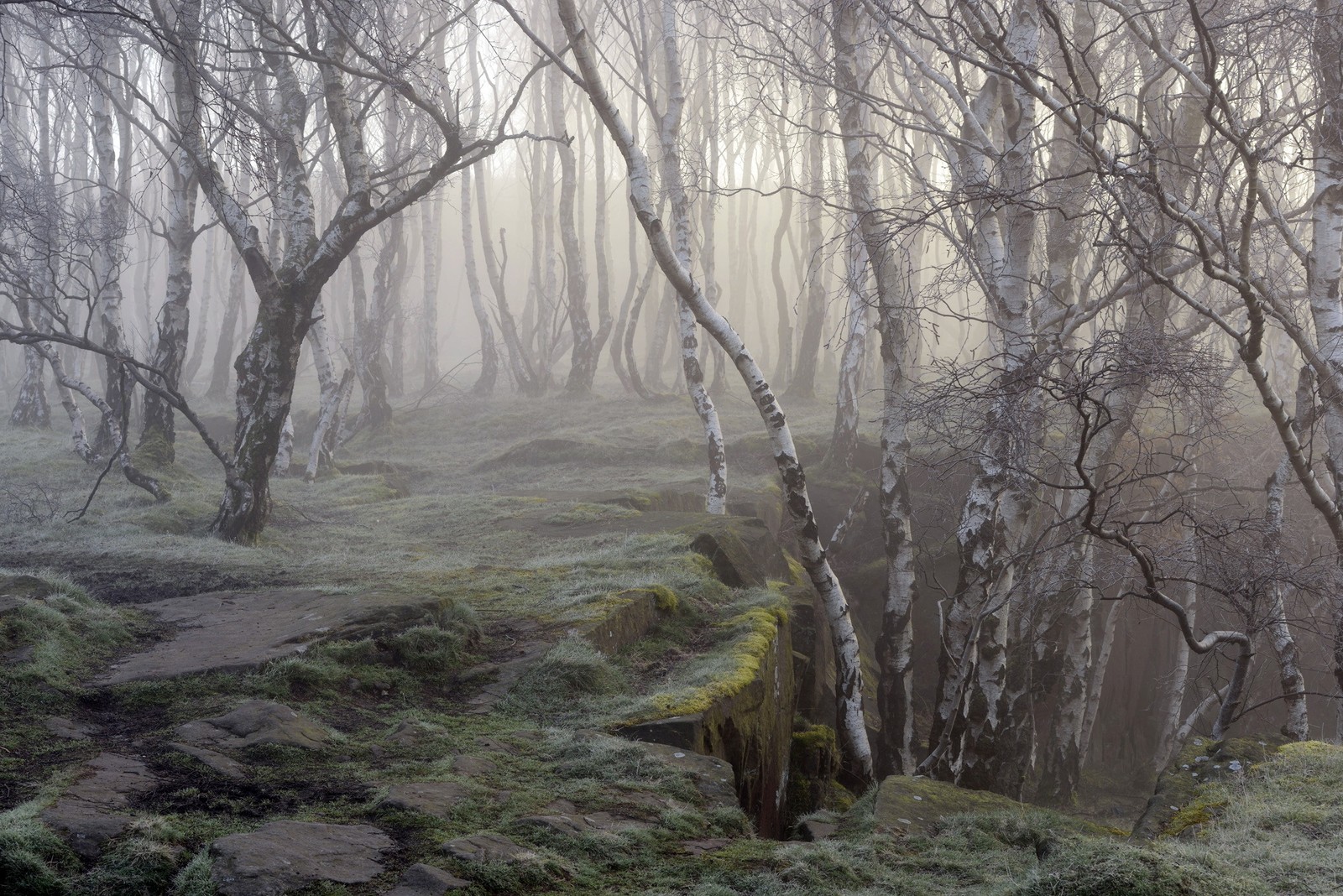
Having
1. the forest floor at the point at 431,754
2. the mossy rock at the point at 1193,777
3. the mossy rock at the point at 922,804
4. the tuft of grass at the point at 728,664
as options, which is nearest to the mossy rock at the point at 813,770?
the tuft of grass at the point at 728,664

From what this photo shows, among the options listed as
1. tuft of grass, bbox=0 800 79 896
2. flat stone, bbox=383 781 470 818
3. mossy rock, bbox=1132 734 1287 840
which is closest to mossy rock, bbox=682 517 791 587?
mossy rock, bbox=1132 734 1287 840

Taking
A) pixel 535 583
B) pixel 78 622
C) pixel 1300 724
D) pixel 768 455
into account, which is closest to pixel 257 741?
pixel 78 622

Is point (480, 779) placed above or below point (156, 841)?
below

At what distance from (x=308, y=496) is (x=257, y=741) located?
8289 mm

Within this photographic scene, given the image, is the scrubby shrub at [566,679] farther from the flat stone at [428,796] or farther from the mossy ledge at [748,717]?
the flat stone at [428,796]

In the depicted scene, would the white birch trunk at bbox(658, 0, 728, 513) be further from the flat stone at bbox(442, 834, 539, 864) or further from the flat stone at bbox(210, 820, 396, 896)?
the flat stone at bbox(210, 820, 396, 896)

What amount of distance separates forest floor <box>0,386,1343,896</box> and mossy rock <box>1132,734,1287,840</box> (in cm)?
6

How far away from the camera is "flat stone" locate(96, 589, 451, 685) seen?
4.52 m

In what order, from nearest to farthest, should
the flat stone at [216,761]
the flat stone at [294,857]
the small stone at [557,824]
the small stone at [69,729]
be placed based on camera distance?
the flat stone at [294,857], the small stone at [557,824], the flat stone at [216,761], the small stone at [69,729]

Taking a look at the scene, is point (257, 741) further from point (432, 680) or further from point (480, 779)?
point (432, 680)

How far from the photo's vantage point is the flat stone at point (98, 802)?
2.58 m

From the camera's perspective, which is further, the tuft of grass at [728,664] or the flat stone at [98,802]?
the tuft of grass at [728,664]

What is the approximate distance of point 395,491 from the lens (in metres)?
12.3

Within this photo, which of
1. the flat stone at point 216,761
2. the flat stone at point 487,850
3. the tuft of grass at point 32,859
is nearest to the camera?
the tuft of grass at point 32,859
